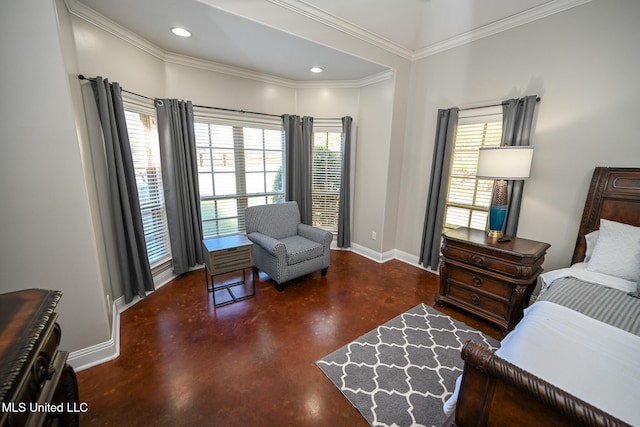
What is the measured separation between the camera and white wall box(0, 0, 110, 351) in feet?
4.60

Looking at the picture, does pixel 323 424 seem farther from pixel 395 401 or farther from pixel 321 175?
pixel 321 175

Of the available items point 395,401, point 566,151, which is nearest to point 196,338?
point 395,401

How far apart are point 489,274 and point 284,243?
2.16m

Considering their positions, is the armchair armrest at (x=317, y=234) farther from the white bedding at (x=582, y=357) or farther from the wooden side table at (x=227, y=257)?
the white bedding at (x=582, y=357)

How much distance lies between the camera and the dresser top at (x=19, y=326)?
0.70m

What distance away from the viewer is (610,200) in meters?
2.04

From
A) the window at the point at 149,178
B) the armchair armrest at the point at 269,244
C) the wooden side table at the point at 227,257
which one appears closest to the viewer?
the wooden side table at the point at 227,257

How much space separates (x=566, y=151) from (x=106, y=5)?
4103mm

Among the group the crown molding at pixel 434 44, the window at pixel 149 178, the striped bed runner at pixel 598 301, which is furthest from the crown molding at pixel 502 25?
the window at pixel 149 178

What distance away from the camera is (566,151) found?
2309 mm

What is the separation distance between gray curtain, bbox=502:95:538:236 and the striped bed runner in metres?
0.91

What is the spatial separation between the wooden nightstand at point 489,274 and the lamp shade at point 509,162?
0.62 meters

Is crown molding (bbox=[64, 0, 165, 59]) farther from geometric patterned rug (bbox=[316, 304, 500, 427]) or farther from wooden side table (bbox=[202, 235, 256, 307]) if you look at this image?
geometric patterned rug (bbox=[316, 304, 500, 427])

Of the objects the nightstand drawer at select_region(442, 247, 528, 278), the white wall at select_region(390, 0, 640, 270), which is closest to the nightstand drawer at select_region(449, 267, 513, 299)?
the nightstand drawer at select_region(442, 247, 528, 278)
